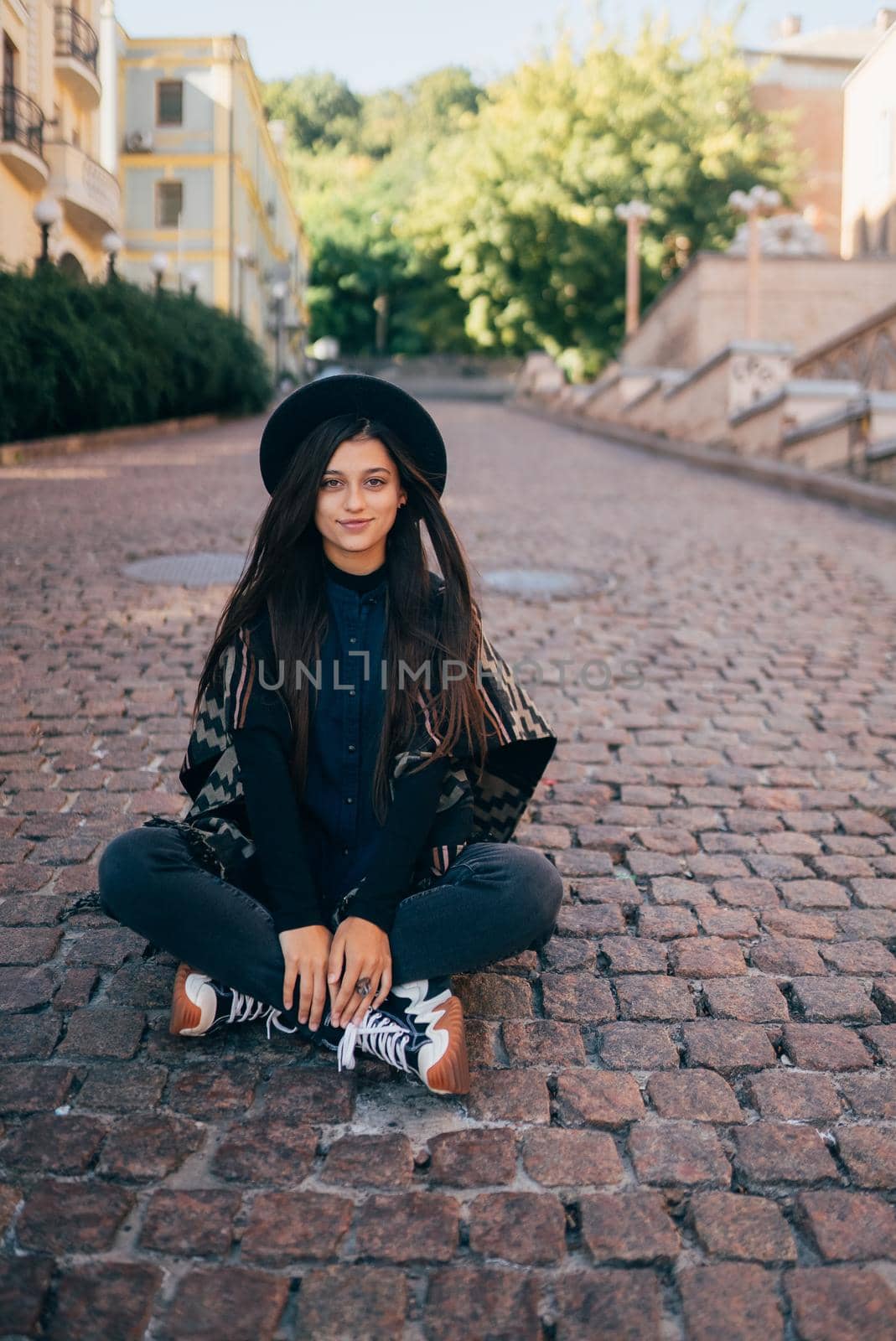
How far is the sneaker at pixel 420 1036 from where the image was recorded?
2393 millimetres

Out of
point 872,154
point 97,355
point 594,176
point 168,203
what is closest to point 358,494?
point 97,355

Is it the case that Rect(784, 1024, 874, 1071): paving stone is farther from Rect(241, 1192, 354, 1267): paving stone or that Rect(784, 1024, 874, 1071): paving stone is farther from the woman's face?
the woman's face

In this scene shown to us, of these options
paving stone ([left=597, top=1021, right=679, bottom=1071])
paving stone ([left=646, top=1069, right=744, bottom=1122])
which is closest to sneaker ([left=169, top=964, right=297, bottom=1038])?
paving stone ([left=597, top=1021, right=679, bottom=1071])

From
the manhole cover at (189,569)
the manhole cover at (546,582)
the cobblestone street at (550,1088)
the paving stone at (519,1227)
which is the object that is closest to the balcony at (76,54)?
the manhole cover at (189,569)

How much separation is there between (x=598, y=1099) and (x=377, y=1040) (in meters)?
0.45

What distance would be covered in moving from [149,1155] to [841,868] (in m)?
2.22

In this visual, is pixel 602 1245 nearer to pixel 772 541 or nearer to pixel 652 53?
pixel 772 541

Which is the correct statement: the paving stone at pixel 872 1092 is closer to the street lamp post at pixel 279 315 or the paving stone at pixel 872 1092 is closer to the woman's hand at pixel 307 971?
the woman's hand at pixel 307 971

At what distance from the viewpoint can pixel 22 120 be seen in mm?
21781

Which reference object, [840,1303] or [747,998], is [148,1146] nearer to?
[840,1303]

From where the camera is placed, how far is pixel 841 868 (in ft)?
11.8

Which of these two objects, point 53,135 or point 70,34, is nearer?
point 70,34

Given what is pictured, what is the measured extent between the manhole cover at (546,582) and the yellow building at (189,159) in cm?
2982

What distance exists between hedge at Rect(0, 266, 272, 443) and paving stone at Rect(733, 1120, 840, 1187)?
13.8m
